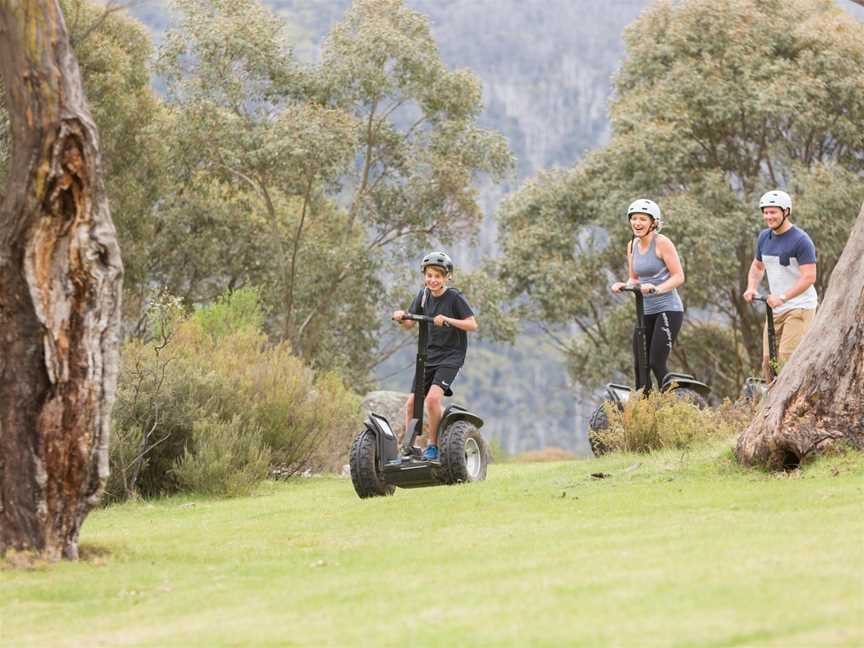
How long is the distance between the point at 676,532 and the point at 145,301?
32.0 meters

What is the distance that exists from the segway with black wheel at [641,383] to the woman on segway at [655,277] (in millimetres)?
56

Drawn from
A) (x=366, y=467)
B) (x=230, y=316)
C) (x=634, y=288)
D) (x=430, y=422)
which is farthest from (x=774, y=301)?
(x=230, y=316)

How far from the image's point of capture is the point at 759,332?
36.9 meters

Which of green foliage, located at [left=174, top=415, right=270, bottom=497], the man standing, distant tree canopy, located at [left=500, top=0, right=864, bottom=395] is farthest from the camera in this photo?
distant tree canopy, located at [left=500, top=0, right=864, bottom=395]

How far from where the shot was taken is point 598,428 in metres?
14.6

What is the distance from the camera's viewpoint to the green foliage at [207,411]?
1602 centimetres

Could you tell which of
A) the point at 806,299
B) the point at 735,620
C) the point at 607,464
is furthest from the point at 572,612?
the point at 806,299

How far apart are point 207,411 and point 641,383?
5579 mm

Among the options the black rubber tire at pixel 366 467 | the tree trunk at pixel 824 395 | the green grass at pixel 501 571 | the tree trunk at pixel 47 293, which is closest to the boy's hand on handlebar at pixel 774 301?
the green grass at pixel 501 571

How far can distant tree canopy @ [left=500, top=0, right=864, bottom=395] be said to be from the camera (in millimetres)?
33969

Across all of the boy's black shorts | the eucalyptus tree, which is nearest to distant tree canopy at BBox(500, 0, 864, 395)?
the eucalyptus tree

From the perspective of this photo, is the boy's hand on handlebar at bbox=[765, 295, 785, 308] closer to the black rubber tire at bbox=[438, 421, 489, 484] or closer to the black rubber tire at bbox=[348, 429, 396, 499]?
the black rubber tire at bbox=[438, 421, 489, 484]

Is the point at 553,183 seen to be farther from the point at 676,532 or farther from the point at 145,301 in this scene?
the point at 676,532

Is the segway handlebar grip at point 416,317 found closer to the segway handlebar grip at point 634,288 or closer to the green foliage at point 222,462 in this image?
the segway handlebar grip at point 634,288
